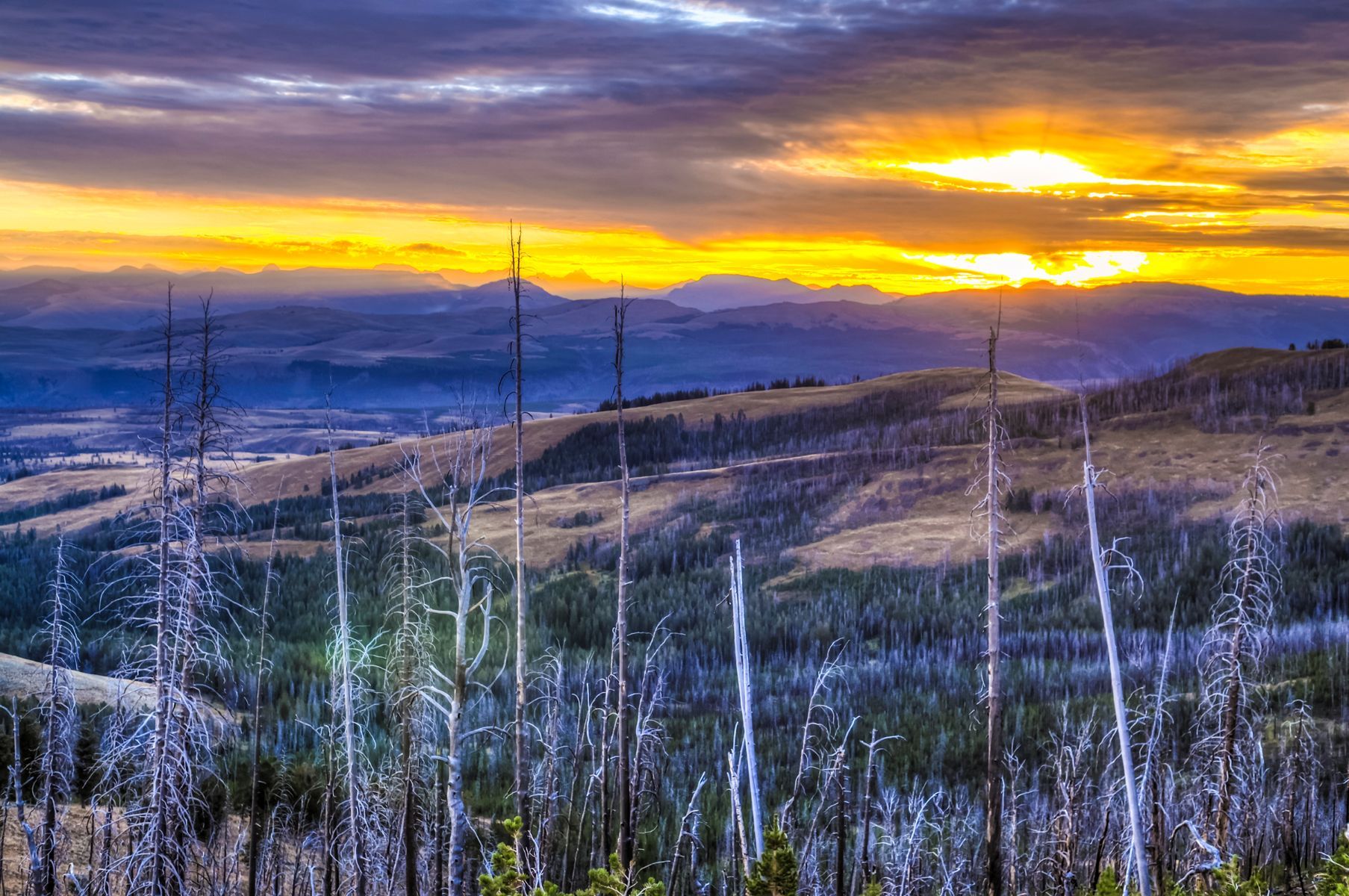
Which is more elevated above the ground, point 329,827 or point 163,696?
point 163,696

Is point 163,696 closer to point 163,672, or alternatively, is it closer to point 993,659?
point 163,672

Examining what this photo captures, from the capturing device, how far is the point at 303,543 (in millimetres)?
89062

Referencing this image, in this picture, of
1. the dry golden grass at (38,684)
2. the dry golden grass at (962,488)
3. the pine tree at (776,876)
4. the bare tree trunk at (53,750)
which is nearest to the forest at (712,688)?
the pine tree at (776,876)

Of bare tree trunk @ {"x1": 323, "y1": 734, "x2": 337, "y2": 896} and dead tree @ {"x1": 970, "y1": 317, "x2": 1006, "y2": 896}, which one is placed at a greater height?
dead tree @ {"x1": 970, "y1": 317, "x2": 1006, "y2": 896}

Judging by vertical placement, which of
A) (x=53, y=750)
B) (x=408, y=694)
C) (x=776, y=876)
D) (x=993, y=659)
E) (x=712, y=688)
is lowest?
(x=712, y=688)

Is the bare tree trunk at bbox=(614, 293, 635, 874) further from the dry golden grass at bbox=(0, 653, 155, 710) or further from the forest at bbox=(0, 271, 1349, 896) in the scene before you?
the dry golden grass at bbox=(0, 653, 155, 710)

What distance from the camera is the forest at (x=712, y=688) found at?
21500mm

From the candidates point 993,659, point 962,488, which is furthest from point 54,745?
point 962,488

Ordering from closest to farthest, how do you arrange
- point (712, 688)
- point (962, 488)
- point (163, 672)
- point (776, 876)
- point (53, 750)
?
point (776, 876) < point (163, 672) < point (53, 750) < point (712, 688) < point (962, 488)

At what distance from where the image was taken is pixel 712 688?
1982 inches

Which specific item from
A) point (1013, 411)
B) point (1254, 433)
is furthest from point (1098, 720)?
point (1013, 411)

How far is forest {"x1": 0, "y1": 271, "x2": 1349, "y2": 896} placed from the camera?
21500 mm

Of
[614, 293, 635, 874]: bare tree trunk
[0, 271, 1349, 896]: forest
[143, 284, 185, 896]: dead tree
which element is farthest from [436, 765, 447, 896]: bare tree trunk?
[143, 284, 185, 896]: dead tree

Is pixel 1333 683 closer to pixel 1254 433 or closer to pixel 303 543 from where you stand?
pixel 1254 433
